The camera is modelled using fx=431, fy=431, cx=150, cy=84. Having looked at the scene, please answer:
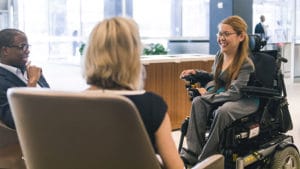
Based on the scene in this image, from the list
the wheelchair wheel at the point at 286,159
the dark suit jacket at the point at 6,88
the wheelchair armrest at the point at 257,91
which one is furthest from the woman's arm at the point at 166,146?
the wheelchair wheel at the point at 286,159

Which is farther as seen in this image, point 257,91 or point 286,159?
point 286,159

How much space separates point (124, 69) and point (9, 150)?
3.77 ft

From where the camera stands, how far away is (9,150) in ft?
7.55

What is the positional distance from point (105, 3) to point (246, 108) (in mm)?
6057

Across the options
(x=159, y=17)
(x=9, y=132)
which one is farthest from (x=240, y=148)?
(x=159, y=17)

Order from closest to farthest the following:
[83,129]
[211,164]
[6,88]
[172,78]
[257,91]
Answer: [83,129] → [211,164] → [6,88] → [257,91] → [172,78]

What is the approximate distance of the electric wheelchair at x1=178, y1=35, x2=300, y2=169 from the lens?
9.01 ft

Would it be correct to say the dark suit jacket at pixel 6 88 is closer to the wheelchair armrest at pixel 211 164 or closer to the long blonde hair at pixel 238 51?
the wheelchair armrest at pixel 211 164

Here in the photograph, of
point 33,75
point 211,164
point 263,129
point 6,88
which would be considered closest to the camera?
point 211,164

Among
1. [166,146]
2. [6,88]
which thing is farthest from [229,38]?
[166,146]

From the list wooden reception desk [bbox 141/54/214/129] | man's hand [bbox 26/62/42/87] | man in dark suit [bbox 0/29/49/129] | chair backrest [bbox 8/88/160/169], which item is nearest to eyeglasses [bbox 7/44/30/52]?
man in dark suit [bbox 0/29/49/129]

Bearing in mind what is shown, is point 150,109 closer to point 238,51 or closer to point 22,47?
point 22,47

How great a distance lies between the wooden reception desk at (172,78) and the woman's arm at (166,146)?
2.81 meters

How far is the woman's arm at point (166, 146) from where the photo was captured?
1464mm
